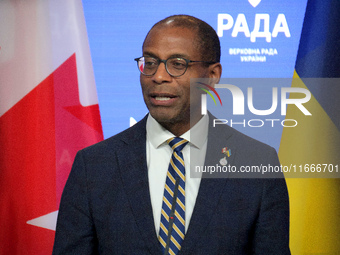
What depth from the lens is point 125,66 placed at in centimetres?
254

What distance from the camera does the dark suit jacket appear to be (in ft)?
4.62

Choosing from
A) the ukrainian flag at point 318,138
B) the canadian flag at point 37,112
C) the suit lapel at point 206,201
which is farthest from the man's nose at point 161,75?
the ukrainian flag at point 318,138

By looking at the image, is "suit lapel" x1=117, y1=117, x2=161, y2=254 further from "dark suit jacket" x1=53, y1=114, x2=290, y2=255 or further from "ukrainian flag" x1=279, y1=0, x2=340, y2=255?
"ukrainian flag" x1=279, y1=0, x2=340, y2=255

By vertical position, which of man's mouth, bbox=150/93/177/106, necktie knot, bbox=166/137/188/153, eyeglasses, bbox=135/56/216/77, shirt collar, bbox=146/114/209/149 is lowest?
necktie knot, bbox=166/137/188/153

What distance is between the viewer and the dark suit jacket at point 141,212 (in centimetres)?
141

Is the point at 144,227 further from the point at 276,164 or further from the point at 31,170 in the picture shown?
the point at 31,170

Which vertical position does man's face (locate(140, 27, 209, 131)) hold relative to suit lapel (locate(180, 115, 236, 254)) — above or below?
above

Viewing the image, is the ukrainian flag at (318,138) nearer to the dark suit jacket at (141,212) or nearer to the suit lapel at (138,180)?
the dark suit jacket at (141,212)

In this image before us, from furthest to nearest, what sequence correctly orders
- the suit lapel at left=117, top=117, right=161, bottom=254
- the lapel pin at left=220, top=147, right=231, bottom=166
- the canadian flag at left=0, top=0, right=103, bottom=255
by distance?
the canadian flag at left=0, top=0, right=103, bottom=255
the lapel pin at left=220, top=147, right=231, bottom=166
the suit lapel at left=117, top=117, right=161, bottom=254

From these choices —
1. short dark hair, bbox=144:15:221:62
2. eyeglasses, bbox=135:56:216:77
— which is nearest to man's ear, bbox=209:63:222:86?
short dark hair, bbox=144:15:221:62

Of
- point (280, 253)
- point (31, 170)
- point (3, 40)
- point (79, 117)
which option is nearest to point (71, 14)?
point (3, 40)

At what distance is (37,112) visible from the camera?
96.3 inches

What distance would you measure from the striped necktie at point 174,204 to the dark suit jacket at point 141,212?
37 millimetres

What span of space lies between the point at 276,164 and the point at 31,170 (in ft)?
4.74
